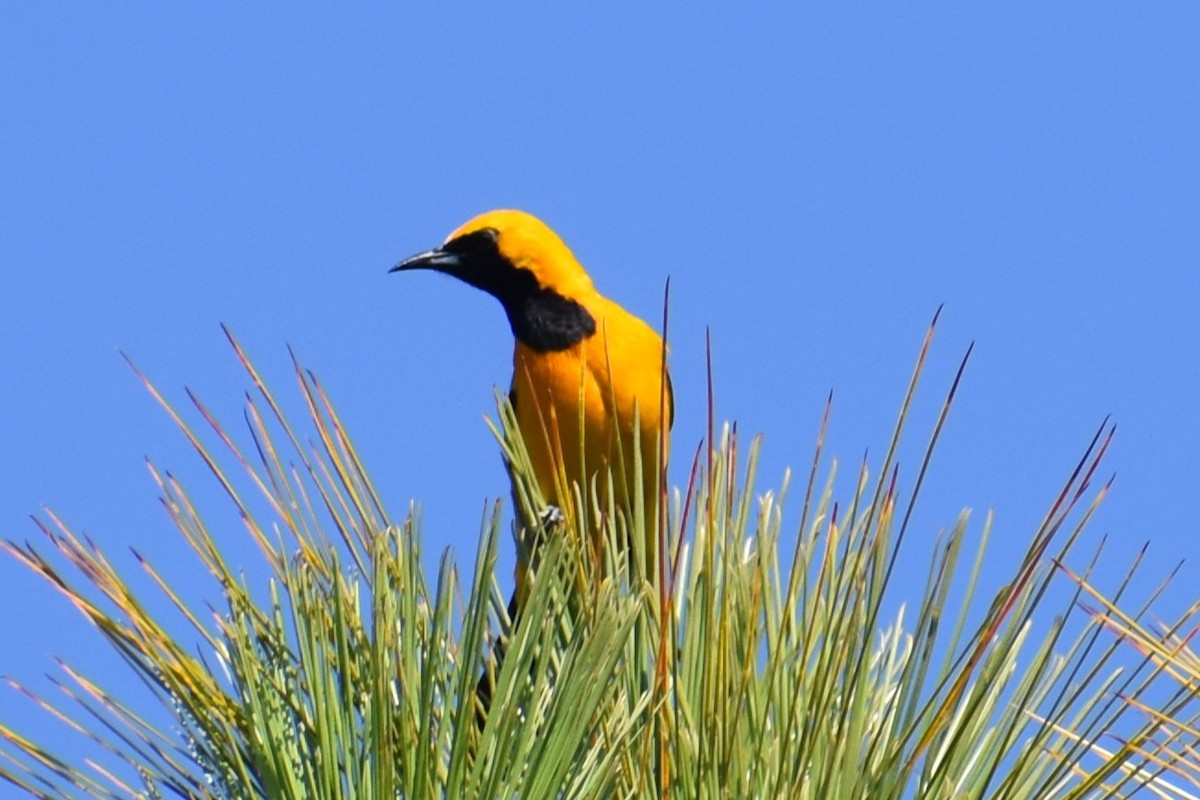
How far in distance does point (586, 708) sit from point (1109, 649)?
1.86 feet

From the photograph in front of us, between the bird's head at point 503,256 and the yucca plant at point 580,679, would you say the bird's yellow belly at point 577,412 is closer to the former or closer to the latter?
the bird's head at point 503,256

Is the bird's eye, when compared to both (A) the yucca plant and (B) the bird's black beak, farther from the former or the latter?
(A) the yucca plant

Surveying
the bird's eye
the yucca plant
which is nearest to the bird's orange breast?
the bird's eye

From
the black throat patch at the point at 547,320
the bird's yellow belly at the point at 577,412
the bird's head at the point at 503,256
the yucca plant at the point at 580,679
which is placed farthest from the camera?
the bird's head at the point at 503,256

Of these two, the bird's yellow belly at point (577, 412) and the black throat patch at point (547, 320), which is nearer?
the bird's yellow belly at point (577, 412)

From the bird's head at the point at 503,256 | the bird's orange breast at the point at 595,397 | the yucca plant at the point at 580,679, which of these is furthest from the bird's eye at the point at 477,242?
the yucca plant at the point at 580,679

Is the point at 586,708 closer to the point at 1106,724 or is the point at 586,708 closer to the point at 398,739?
the point at 398,739

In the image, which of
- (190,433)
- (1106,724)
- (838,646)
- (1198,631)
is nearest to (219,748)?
(190,433)

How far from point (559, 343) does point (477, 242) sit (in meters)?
0.56

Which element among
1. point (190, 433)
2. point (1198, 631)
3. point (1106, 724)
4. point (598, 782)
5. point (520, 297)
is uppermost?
point (520, 297)

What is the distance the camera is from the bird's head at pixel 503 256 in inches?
177

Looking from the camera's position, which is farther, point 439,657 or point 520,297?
point 520,297

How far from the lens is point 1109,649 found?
1.71 m

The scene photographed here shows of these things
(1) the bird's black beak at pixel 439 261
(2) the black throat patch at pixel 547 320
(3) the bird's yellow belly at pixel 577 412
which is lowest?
(3) the bird's yellow belly at pixel 577 412
